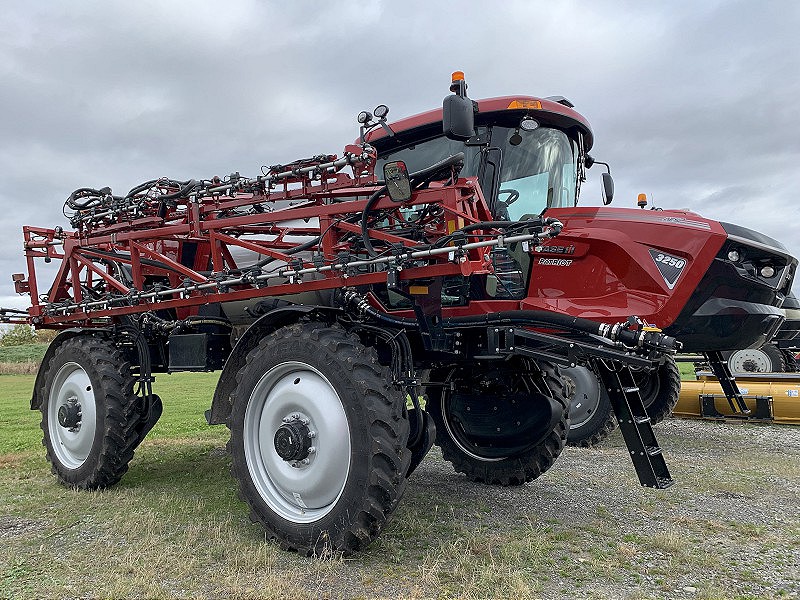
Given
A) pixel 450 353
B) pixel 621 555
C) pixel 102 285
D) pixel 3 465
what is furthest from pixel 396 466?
pixel 3 465

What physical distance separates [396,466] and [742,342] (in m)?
2.58

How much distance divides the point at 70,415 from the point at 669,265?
5.14 metres

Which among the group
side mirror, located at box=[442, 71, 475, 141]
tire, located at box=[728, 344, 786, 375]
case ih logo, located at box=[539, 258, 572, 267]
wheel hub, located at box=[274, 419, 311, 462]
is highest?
side mirror, located at box=[442, 71, 475, 141]

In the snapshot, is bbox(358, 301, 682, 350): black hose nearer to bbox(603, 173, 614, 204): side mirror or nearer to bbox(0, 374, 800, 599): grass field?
bbox(0, 374, 800, 599): grass field

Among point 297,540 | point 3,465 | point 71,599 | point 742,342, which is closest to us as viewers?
point 71,599

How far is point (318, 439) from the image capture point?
4012 millimetres

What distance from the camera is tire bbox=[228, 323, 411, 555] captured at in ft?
12.1

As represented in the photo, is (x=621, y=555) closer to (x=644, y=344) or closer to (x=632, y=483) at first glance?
(x=644, y=344)

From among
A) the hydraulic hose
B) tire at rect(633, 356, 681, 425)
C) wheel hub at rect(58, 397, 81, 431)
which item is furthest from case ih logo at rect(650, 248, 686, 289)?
wheel hub at rect(58, 397, 81, 431)

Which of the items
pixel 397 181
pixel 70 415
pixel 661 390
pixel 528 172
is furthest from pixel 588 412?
pixel 70 415

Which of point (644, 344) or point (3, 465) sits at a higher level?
point (644, 344)

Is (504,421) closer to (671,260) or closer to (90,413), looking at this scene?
(671,260)

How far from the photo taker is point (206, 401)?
590 inches

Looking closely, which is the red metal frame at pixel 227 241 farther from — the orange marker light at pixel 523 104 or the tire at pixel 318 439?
the orange marker light at pixel 523 104
